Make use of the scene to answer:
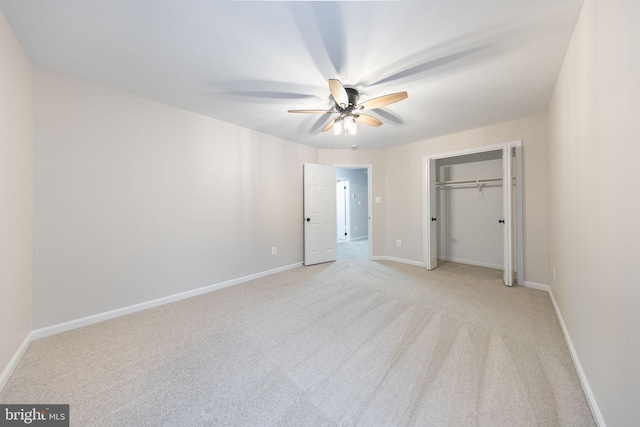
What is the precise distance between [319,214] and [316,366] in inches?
126

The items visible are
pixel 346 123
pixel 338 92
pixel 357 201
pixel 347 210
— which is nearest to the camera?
pixel 338 92

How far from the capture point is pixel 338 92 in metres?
2.02

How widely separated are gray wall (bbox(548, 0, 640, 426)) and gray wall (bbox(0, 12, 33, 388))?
339 cm

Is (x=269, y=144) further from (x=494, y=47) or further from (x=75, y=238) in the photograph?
(x=494, y=47)

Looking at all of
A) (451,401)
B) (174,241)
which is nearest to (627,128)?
(451,401)

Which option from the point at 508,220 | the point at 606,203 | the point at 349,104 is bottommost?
the point at 508,220

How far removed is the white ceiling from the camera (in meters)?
1.48

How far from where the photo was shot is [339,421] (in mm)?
A: 1240

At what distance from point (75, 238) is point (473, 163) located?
19.6ft

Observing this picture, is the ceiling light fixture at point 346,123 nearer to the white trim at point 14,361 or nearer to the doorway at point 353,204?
the white trim at point 14,361

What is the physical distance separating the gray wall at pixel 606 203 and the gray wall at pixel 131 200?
11.7 feet

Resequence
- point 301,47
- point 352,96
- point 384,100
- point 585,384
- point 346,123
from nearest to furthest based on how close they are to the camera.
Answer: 1. point 585,384
2. point 301,47
3. point 384,100
4. point 352,96
5. point 346,123

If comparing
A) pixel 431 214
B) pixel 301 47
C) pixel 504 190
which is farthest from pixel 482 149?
pixel 301 47

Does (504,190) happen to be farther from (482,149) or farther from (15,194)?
(15,194)
